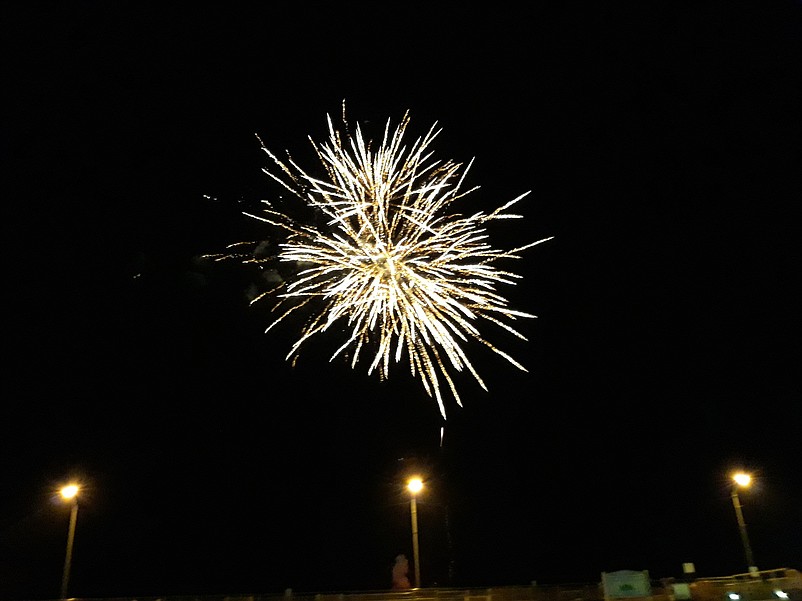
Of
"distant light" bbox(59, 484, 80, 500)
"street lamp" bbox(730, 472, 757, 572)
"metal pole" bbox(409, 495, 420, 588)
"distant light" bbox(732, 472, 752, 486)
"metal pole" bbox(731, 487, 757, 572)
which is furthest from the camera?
"distant light" bbox(732, 472, 752, 486)

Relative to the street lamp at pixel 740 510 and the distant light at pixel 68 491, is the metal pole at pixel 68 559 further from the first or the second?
the street lamp at pixel 740 510

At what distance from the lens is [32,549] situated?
28344 mm

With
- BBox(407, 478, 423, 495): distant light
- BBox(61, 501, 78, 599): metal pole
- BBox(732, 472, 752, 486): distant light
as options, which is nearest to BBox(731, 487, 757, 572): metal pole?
BBox(732, 472, 752, 486): distant light

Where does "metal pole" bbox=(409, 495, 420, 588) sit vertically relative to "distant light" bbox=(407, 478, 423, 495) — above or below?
below

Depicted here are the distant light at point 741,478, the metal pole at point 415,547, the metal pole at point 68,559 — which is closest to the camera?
Answer: the metal pole at point 68,559

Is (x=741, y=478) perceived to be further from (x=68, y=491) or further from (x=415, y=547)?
(x=68, y=491)

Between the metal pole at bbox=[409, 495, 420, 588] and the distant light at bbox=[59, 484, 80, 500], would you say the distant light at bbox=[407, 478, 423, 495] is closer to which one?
the metal pole at bbox=[409, 495, 420, 588]

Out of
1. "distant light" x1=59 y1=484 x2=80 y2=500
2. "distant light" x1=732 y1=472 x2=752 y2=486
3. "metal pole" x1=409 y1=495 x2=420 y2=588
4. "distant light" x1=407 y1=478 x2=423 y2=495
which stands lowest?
"metal pole" x1=409 y1=495 x2=420 y2=588

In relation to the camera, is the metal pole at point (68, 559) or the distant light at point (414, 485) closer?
the metal pole at point (68, 559)

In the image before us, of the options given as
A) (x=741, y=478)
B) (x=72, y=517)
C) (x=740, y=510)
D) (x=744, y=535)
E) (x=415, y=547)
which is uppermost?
(x=741, y=478)

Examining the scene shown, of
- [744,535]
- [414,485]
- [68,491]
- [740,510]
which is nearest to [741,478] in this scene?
[740,510]

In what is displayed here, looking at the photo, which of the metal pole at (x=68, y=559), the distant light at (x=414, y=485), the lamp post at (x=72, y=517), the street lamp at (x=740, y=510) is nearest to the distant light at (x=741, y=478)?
the street lamp at (x=740, y=510)

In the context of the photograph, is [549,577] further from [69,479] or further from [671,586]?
[69,479]

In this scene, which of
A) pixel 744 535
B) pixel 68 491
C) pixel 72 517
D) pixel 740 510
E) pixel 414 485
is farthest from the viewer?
pixel 740 510
